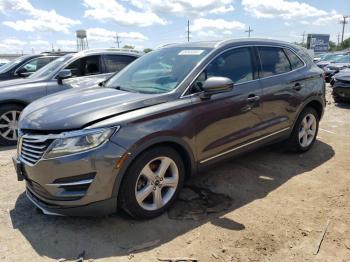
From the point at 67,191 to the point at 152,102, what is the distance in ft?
3.73

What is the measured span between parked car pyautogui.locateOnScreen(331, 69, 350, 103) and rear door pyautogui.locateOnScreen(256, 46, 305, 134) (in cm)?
503

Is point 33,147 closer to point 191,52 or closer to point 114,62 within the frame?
point 191,52

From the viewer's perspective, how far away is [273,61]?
4766 mm

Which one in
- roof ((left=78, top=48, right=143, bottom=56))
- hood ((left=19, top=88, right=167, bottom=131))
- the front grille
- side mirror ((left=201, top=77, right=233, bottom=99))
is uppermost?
roof ((left=78, top=48, right=143, bottom=56))

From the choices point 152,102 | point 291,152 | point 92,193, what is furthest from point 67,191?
point 291,152

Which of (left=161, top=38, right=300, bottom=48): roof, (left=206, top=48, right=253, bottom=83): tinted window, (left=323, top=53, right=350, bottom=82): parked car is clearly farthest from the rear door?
(left=323, top=53, right=350, bottom=82): parked car

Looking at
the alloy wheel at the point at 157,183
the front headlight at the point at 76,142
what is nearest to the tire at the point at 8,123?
the front headlight at the point at 76,142

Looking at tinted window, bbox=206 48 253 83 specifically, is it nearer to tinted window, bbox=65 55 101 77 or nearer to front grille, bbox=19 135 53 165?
front grille, bbox=19 135 53 165

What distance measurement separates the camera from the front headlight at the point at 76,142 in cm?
297

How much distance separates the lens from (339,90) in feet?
31.3

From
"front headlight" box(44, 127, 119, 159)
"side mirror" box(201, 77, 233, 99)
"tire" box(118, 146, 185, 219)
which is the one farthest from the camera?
"side mirror" box(201, 77, 233, 99)

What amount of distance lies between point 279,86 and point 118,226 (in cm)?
276

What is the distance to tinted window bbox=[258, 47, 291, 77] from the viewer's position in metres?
4.59

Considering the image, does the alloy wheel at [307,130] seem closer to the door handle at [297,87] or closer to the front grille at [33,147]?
the door handle at [297,87]
